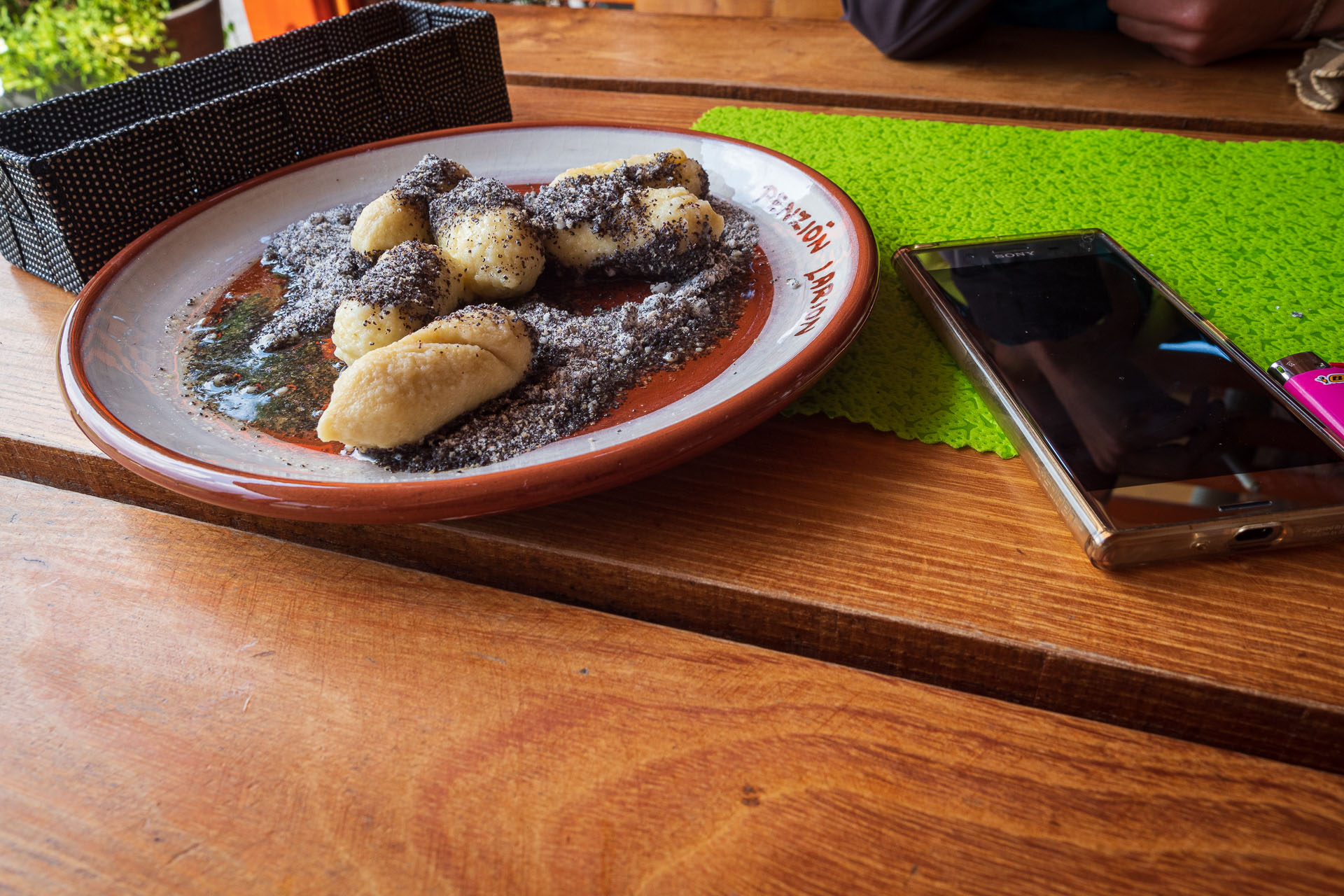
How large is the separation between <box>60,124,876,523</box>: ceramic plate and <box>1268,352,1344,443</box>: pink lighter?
0.28 m

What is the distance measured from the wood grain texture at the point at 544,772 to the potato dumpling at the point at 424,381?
4.1 inches

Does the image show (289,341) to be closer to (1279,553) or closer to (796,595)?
(796,595)

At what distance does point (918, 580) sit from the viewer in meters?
0.49

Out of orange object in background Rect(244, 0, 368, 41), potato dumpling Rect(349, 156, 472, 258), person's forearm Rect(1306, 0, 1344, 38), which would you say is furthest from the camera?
orange object in background Rect(244, 0, 368, 41)

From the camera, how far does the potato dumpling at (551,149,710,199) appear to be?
0.76m

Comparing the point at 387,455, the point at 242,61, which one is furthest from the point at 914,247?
the point at 242,61

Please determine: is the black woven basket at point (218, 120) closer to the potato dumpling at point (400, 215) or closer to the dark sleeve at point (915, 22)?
the potato dumpling at point (400, 215)

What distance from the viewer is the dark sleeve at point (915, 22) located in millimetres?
1293

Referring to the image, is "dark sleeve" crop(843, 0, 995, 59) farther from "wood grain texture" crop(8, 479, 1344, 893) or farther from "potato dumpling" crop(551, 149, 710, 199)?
"wood grain texture" crop(8, 479, 1344, 893)

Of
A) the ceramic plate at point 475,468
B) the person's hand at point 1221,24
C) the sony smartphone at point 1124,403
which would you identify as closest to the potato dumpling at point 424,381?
the ceramic plate at point 475,468

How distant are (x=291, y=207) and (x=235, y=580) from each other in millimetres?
477

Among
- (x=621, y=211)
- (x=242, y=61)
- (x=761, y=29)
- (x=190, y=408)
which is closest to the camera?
(x=190, y=408)

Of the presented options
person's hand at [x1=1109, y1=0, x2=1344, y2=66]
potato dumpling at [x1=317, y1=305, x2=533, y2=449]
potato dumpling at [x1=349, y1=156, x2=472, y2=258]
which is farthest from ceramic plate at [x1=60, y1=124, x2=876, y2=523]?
person's hand at [x1=1109, y1=0, x2=1344, y2=66]

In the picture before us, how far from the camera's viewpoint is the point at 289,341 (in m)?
0.67
